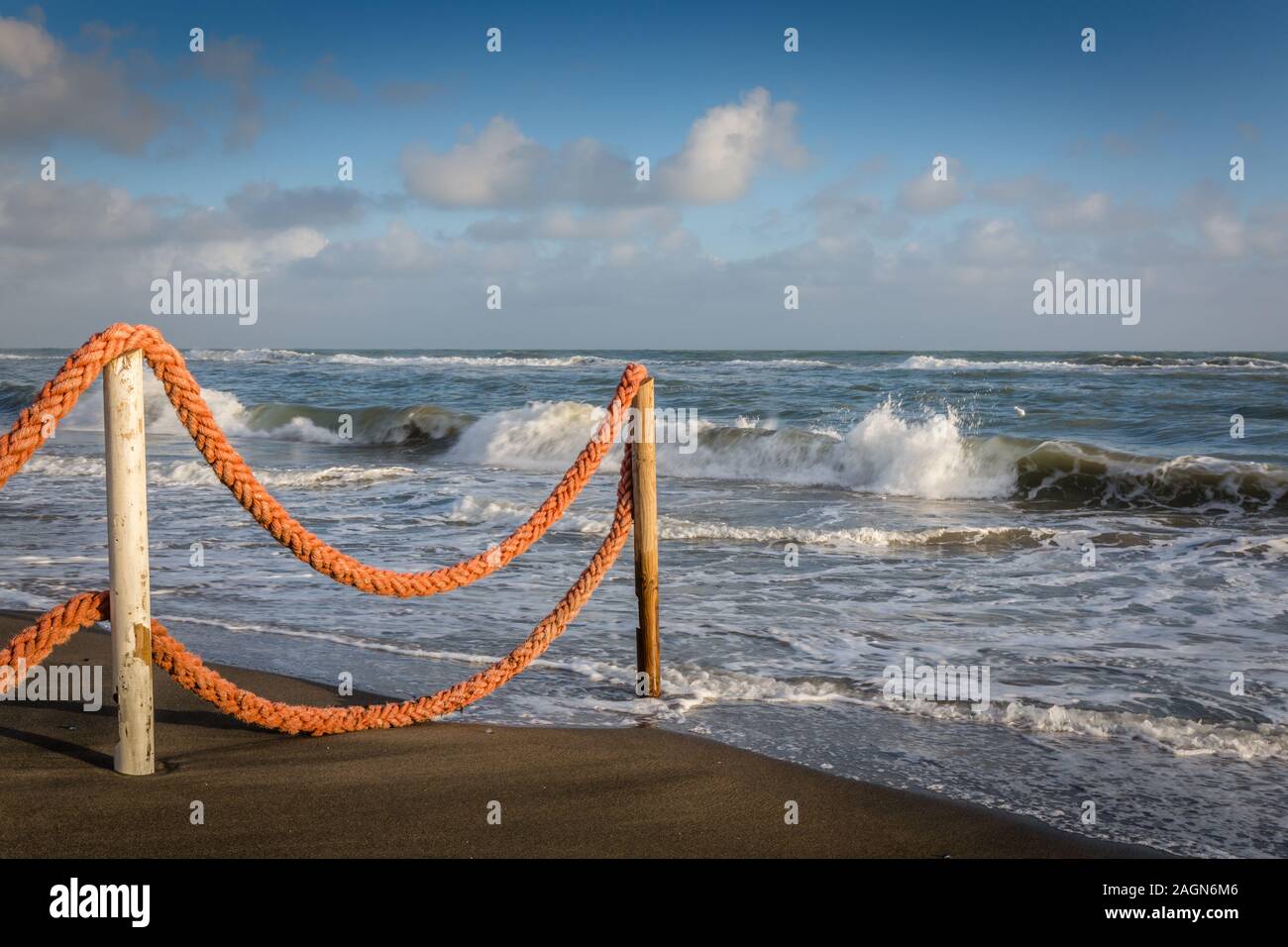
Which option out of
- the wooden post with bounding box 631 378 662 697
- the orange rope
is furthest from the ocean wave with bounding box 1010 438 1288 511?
the orange rope

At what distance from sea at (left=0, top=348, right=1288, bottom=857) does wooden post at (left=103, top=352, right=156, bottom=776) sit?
0.58m

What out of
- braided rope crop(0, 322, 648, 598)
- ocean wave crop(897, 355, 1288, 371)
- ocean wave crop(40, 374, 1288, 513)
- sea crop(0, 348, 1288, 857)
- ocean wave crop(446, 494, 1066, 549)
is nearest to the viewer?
braided rope crop(0, 322, 648, 598)

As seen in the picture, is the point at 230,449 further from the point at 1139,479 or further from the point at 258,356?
the point at 258,356

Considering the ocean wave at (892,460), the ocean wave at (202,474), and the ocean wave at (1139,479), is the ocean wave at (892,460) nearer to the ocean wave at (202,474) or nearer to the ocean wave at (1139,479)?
the ocean wave at (1139,479)

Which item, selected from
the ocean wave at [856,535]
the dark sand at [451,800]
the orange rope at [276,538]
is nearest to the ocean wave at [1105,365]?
the ocean wave at [856,535]

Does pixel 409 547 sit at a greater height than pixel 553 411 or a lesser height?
lesser

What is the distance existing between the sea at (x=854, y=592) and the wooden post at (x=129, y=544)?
1.91ft

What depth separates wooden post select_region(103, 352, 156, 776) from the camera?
351 cm

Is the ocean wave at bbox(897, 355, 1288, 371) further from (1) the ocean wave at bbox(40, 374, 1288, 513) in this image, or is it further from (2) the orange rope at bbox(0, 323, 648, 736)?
(2) the orange rope at bbox(0, 323, 648, 736)

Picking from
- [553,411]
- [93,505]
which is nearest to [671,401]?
[553,411]

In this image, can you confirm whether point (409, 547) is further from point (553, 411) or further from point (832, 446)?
point (553, 411)
